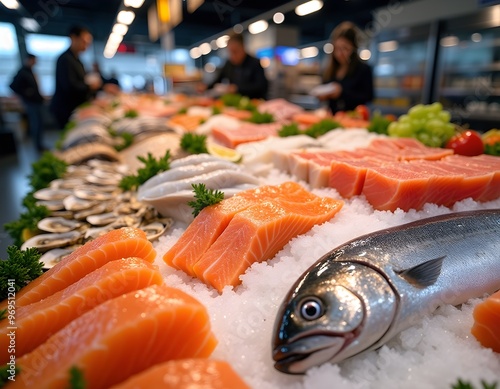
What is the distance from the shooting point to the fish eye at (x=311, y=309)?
95 cm

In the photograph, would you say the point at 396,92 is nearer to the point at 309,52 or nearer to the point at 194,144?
the point at 194,144

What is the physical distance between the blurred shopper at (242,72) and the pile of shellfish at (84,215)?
4.52 metres

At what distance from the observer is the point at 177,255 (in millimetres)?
1540

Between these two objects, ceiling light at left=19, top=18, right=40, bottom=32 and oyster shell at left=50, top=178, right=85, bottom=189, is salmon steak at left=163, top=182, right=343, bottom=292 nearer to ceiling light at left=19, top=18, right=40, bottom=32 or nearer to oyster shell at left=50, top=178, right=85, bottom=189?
oyster shell at left=50, top=178, right=85, bottom=189

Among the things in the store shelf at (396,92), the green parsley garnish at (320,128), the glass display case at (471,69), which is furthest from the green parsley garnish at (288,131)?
the store shelf at (396,92)

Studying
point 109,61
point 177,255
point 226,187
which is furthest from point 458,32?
point 109,61

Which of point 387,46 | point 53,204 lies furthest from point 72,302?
point 387,46

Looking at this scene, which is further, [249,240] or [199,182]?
[199,182]

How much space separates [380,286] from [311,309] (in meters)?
0.23

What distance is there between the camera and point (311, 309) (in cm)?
97

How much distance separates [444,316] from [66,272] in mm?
1415

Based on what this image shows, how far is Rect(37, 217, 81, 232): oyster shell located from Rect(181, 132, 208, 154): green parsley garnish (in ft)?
3.52

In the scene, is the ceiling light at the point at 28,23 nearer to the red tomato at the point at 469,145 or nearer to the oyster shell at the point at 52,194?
the oyster shell at the point at 52,194

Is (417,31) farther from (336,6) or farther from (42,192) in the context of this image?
(42,192)
